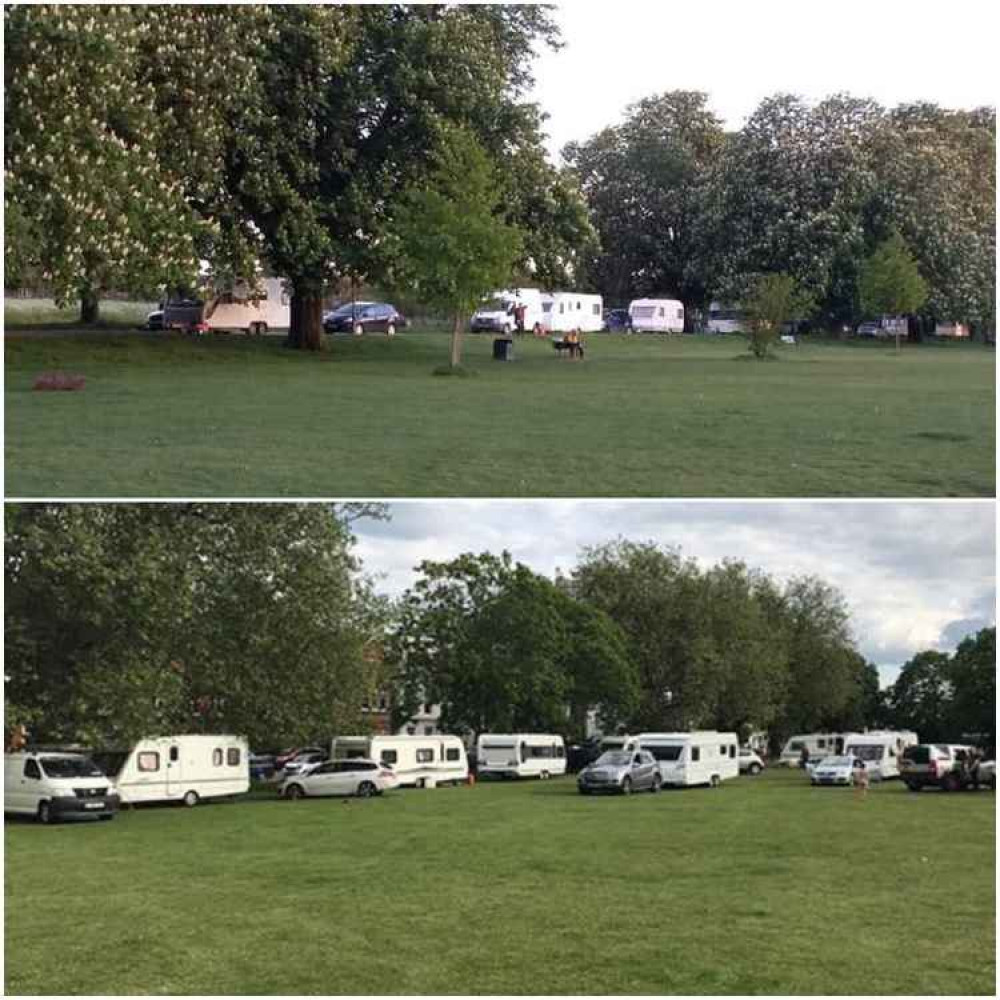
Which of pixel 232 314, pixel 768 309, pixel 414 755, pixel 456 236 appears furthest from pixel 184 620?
pixel 232 314

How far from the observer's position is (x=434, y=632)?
4891 centimetres

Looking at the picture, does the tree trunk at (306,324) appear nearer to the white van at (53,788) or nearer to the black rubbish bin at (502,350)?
the black rubbish bin at (502,350)

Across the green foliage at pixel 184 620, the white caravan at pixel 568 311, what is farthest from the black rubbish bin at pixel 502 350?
the white caravan at pixel 568 311

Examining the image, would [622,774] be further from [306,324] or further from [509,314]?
[509,314]

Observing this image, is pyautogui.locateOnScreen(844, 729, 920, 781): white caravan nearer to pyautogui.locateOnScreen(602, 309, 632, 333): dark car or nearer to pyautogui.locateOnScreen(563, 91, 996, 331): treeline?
pyautogui.locateOnScreen(563, 91, 996, 331): treeline

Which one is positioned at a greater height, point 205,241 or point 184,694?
point 205,241

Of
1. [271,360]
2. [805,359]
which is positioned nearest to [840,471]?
[271,360]

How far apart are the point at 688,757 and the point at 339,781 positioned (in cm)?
1025

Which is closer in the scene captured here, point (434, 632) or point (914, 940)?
point (914, 940)

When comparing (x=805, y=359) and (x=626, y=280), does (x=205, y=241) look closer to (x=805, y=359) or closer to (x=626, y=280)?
(x=805, y=359)

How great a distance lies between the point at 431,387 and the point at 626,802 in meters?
10.1

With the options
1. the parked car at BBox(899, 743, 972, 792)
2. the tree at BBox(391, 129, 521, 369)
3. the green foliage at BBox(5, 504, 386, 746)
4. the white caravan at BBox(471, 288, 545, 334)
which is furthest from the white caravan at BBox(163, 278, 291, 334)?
the parked car at BBox(899, 743, 972, 792)

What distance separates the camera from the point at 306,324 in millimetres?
42594

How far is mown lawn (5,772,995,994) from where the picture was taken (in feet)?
33.4
